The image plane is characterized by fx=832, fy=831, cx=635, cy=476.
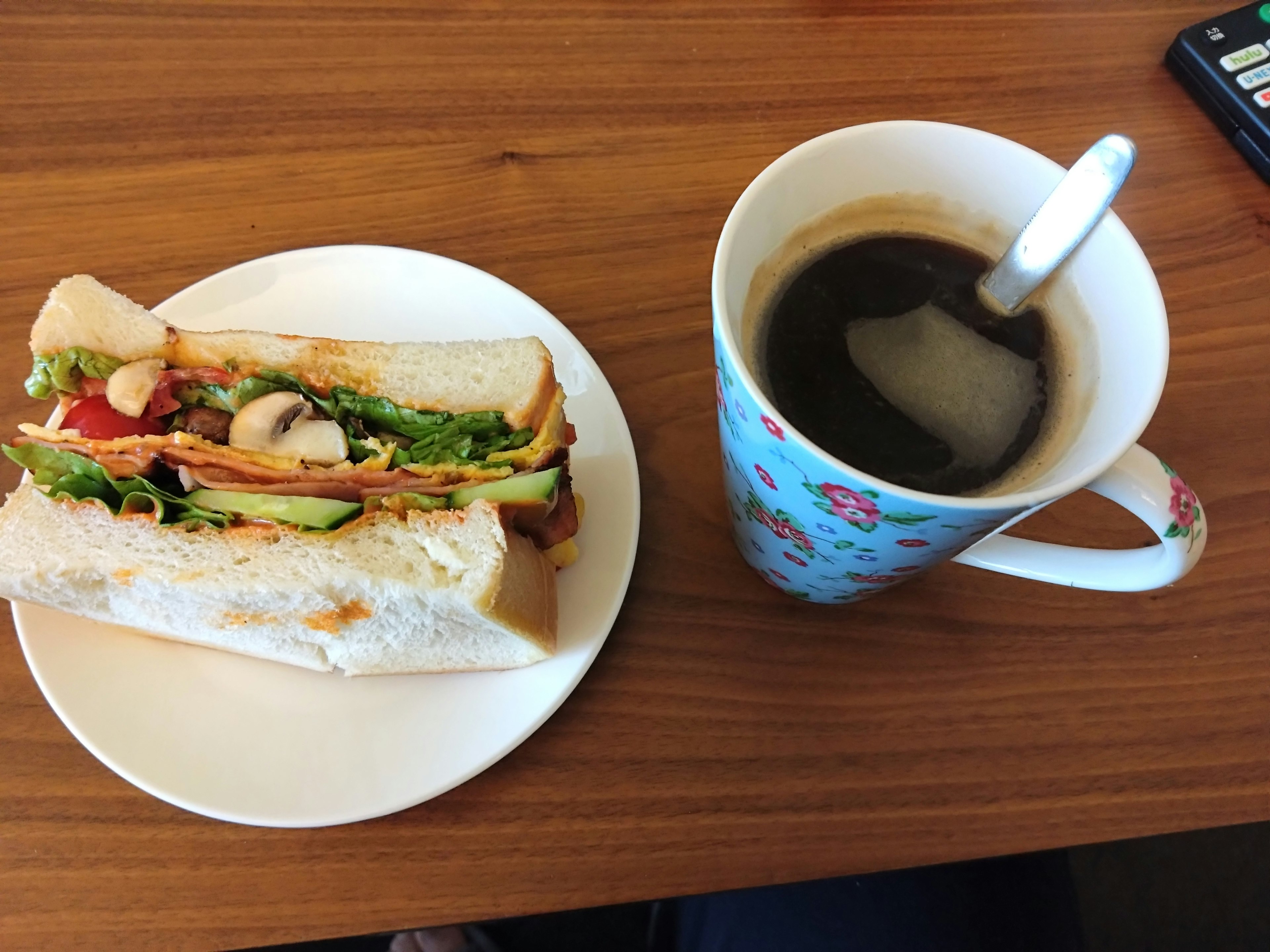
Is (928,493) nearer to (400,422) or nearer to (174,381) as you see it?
(400,422)

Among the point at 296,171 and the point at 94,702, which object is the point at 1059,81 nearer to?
the point at 296,171

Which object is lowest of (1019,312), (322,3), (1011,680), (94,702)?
(94,702)

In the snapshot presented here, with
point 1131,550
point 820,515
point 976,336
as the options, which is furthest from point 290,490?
point 1131,550

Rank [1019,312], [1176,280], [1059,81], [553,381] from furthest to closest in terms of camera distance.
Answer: [1059,81] → [1176,280] → [553,381] → [1019,312]

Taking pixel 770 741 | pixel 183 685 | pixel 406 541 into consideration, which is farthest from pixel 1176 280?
pixel 183 685

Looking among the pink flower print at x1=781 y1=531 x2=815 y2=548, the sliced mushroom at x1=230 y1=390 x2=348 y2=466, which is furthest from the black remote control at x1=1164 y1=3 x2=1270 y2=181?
the sliced mushroom at x1=230 y1=390 x2=348 y2=466

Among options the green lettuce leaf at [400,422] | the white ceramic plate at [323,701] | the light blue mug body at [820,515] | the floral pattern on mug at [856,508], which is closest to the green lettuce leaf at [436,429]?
the green lettuce leaf at [400,422]
